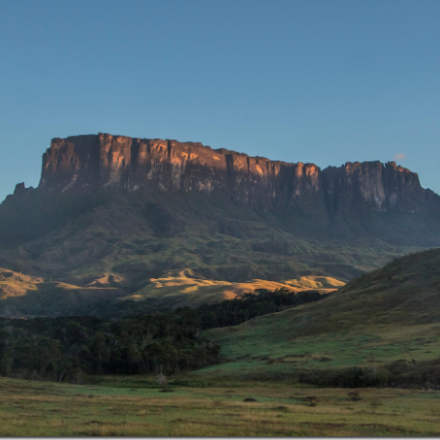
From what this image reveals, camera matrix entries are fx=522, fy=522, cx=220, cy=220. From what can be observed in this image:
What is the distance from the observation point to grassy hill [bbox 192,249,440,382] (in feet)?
208

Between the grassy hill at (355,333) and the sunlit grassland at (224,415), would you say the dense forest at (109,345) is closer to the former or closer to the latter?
the grassy hill at (355,333)

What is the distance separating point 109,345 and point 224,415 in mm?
67805

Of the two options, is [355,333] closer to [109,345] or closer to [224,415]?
[109,345]

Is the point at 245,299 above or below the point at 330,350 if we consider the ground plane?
above

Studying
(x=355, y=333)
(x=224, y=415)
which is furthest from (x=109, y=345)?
(x=224, y=415)

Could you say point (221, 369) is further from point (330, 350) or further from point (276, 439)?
point (276, 439)

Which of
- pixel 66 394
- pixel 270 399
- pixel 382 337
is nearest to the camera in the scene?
pixel 270 399

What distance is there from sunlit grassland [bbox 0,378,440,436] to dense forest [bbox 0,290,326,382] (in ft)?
108

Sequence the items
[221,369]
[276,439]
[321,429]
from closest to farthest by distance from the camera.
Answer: [276,439] < [321,429] < [221,369]

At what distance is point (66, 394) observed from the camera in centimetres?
5050

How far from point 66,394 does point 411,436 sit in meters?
34.9

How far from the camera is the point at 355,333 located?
290 ft

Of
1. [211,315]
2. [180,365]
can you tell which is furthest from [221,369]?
[211,315]

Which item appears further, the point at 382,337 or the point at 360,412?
the point at 382,337
